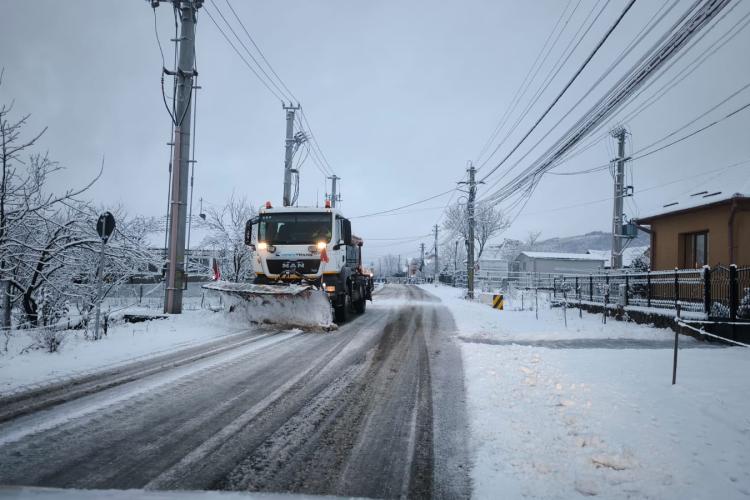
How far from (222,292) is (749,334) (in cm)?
1273

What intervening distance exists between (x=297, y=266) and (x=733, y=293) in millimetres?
10490

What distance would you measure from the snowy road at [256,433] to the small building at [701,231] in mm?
12790

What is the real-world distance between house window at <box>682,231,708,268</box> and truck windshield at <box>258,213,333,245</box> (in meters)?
13.6

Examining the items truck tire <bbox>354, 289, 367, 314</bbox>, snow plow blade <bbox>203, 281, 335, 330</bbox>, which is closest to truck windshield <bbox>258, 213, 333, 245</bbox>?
snow plow blade <bbox>203, 281, 335, 330</bbox>

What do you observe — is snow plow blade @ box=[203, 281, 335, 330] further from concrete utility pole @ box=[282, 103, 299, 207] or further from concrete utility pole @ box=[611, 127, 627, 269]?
concrete utility pole @ box=[611, 127, 627, 269]

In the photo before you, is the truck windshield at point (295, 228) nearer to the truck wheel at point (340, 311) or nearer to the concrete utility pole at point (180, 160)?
the truck wheel at point (340, 311)

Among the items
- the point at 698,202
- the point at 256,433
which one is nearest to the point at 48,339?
the point at 256,433

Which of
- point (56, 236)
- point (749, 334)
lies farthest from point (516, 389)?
point (56, 236)

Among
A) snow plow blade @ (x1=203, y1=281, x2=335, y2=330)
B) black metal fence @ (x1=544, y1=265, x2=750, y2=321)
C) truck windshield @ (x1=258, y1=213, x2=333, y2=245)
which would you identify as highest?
truck windshield @ (x1=258, y1=213, x2=333, y2=245)

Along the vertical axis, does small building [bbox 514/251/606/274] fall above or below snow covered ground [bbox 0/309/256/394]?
above

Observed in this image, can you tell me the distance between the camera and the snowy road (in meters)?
2.72

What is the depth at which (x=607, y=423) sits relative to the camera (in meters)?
3.83

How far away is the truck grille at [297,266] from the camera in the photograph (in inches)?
424

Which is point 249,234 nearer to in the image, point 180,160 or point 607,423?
point 180,160
